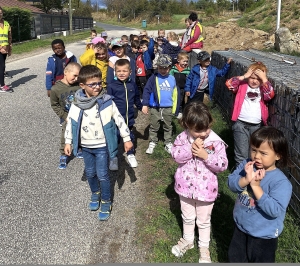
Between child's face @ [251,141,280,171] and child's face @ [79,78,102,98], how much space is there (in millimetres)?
1860

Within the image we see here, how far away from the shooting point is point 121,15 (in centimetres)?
7756

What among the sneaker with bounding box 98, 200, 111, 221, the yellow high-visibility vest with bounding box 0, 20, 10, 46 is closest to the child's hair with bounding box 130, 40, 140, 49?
the yellow high-visibility vest with bounding box 0, 20, 10, 46

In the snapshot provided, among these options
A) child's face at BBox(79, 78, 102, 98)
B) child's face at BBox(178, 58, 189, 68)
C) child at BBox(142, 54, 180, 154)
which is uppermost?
child's face at BBox(178, 58, 189, 68)

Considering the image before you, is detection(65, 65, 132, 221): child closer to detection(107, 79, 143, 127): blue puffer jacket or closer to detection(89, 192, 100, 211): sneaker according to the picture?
detection(89, 192, 100, 211): sneaker

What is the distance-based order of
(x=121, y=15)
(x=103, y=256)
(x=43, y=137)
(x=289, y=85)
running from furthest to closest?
1. (x=121, y=15)
2. (x=43, y=137)
3. (x=289, y=85)
4. (x=103, y=256)

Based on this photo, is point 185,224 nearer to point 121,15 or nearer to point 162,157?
point 162,157

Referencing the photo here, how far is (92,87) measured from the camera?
341 cm

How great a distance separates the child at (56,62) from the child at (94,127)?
1978 mm

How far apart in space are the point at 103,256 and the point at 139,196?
112 centimetres

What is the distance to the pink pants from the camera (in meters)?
2.86

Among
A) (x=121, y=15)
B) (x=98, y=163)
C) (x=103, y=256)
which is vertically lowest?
(x=103, y=256)

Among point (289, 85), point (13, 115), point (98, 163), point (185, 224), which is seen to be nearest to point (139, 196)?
point (98, 163)

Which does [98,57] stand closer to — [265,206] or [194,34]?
[194,34]

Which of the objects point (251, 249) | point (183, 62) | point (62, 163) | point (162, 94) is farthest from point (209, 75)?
point (251, 249)
